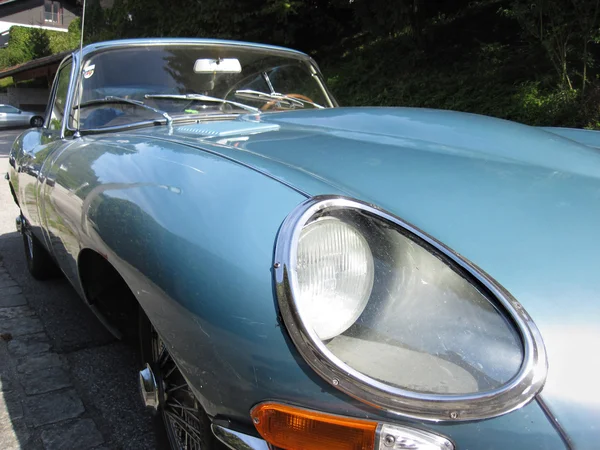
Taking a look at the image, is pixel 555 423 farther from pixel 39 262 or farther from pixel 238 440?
pixel 39 262

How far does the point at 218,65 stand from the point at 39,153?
3.43 feet

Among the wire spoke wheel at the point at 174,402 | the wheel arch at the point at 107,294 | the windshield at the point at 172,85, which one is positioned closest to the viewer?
the wire spoke wheel at the point at 174,402

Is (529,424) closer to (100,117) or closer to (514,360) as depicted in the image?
(514,360)

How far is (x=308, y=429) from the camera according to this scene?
3.20 feet

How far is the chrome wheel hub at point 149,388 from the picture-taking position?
63.1 inches

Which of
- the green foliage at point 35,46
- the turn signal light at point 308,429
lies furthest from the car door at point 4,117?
the turn signal light at point 308,429

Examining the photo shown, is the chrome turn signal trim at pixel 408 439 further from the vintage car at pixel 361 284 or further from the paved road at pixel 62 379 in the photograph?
the paved road at pixel 62 379

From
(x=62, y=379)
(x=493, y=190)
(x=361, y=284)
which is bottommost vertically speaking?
(x=62, y=379)

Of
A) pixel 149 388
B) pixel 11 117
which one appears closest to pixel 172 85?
pixel 149 388

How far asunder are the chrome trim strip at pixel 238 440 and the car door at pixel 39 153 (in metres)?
1.76

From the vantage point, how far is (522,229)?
1190 millimetres

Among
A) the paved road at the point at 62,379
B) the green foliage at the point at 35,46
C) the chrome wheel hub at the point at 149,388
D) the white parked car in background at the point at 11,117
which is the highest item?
the green foliage at the point at 35,46

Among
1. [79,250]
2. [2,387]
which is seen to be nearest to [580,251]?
[79,250]

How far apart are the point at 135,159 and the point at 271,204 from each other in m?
0.65
